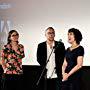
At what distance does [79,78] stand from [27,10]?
2.23m

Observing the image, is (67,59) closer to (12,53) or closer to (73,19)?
(12,53)

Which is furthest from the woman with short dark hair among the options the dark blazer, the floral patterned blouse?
the floral patterned blouse

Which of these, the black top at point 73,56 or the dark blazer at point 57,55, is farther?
the dark blazer at point 57,55

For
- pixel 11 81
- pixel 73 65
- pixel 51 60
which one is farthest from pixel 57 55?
pixel 11 81

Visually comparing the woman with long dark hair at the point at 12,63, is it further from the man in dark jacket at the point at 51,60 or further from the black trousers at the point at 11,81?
the man in dark jacket at the point at 51,60

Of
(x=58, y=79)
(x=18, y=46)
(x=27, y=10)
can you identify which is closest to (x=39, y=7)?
(x=27, y=10)

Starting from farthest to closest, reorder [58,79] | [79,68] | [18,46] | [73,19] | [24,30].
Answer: [24,30] < [73,19] < [18,46] < [58,79] < [79,68]

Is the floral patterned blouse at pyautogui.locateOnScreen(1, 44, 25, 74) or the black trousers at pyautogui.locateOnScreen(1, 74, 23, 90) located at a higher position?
the floral patterned blouse at pyautogui.locateOnScreen(1, 44, 25, 74)

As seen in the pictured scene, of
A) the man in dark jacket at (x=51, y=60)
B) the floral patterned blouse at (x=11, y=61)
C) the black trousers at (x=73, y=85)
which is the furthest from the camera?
the floral patterned blouse at (x=11, y=61)

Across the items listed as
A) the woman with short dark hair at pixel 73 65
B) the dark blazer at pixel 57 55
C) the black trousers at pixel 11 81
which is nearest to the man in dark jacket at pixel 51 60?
the dark blazer at pixel 57 55

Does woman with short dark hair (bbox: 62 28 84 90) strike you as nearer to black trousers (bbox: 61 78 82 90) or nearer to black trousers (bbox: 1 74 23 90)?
black trousers (bbox: 61 78 82 90)

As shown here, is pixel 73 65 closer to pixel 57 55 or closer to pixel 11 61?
pixel 57 55

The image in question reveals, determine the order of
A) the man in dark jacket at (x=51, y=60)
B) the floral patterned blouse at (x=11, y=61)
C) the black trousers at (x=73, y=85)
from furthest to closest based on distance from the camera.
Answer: the floral patterned blouse at (x=11, y=61), the man in dark jacket at (x=51, y=60), the black trousers at (x=73, y=85)

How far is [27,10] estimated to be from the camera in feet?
19.7
